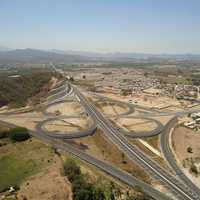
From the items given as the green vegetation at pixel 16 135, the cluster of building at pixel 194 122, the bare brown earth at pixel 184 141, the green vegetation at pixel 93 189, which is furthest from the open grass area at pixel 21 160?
the cluster of building at pixel 194 122

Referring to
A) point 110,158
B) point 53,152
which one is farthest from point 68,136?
point 110,158

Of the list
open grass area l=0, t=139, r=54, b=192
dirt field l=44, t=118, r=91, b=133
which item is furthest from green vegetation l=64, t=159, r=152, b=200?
dirt field l=44, t=118, r=91, b=133

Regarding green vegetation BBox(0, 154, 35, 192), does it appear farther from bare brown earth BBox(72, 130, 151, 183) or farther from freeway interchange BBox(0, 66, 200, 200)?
bare brown earth BBox(72, 130, 151, 183)

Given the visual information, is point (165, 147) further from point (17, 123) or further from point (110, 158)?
point (17, 123)

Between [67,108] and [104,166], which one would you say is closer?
[104,166]

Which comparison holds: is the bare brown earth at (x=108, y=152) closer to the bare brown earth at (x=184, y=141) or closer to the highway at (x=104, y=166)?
the highway at (x=104, y=166)

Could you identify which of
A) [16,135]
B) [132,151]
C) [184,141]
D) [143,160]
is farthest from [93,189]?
[184,141]

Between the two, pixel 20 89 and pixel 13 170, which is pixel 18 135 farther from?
pixel 20 89
